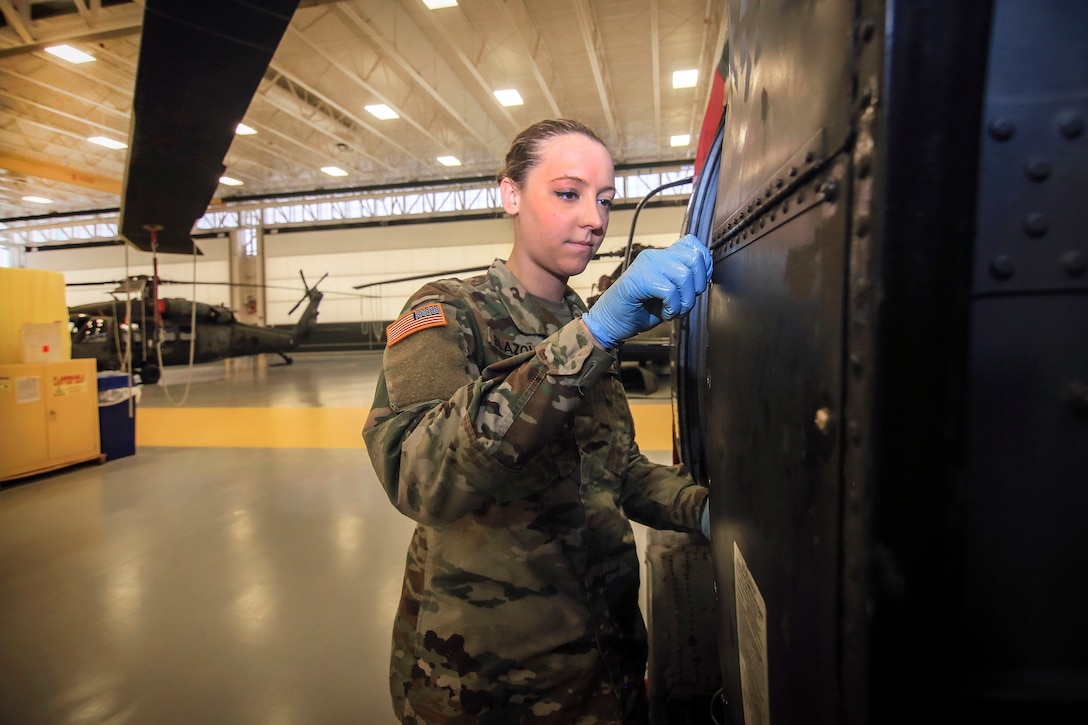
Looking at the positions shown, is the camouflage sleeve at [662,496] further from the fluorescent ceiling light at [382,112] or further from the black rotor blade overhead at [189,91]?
the fluorescent ceiling light at [382,112]

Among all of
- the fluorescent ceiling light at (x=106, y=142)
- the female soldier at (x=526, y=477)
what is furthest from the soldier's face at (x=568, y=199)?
the fluorescent ceiling light at (x=106, y=142)

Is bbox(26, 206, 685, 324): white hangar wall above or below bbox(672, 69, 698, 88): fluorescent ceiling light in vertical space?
below

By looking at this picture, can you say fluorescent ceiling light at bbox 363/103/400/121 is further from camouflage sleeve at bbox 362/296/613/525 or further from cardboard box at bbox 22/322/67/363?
camouflage sleeve at bbox 362/296/613/525

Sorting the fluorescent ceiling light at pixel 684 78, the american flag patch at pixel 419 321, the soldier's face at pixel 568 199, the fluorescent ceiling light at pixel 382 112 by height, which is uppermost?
the fluorescent ceiling light at pixel 684 78

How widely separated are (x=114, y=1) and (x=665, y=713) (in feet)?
36.6

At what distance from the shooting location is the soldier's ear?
52.7 inches

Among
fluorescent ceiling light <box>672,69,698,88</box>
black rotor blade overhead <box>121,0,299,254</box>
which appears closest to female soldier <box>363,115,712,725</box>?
black rotor blade overhead <box>121,0,299,254</box>

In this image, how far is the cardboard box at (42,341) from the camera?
4723mm

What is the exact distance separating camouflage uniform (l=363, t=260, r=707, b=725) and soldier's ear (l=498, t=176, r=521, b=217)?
0.15m

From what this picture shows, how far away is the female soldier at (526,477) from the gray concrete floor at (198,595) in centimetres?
102

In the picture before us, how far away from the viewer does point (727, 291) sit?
3.32 ft

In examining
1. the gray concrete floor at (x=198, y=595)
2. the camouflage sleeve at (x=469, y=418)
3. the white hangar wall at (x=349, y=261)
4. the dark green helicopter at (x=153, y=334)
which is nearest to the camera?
the camouflage sleeve at (x=469, y=418)

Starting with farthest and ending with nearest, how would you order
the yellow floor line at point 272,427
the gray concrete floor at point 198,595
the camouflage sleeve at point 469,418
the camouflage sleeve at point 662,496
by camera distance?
1. the yellow floor line at point 272,427
2. the gray concrete floor at point 198,595
3. the camouflage sleeve at point 662,496
4. the camouflage sleeve at point 469,418

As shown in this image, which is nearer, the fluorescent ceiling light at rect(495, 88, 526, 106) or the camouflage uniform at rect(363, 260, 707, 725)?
the camouflage uniform at rect(363, 260, 707, 725)
